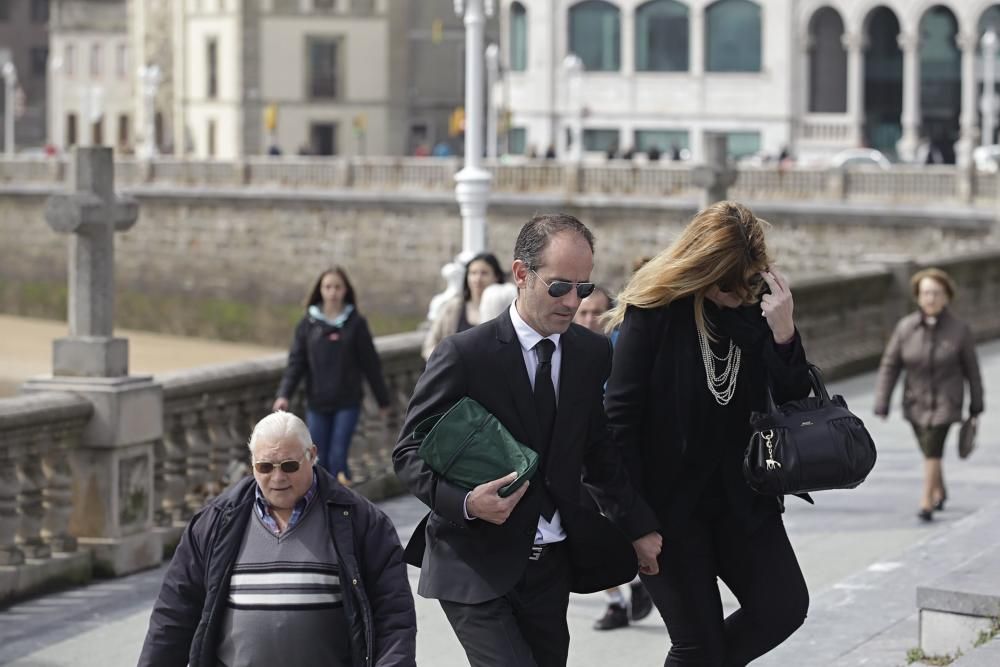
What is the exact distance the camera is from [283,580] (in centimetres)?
486

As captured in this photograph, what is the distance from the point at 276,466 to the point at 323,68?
66078mm

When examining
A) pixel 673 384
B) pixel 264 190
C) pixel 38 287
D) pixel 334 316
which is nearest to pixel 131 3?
pixel 38 287

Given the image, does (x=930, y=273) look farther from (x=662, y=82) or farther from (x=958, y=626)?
(x=662, y=82)

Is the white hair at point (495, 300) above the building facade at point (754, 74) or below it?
below

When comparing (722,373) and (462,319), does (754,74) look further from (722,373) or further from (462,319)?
(722,373)

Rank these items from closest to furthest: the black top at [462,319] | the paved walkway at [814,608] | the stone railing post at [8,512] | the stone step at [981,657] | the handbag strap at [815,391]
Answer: the handbag strap at [815,391] < the stone step at [981,657] < the paved walkway at [814,608] < the stone railing post at [8,512] < the black top at [462,319]

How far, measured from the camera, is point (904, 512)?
11148mm

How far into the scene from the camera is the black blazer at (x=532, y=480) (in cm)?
511

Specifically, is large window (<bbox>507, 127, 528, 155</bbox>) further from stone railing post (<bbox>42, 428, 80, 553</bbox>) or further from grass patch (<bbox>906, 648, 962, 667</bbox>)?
grass patch (<bbox>906, 648, 962, 667</bbox>)

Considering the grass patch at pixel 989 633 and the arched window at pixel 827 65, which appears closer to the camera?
the grass patch at pixel 989 633

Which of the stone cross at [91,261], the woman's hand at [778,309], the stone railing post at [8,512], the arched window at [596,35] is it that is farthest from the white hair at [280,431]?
the arched window at [596,35]

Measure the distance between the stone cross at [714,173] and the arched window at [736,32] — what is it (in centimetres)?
4562

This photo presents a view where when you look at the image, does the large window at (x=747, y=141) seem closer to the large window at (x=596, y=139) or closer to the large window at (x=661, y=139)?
the large window at (x=661, y=139)

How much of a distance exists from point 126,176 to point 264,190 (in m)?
4.54
